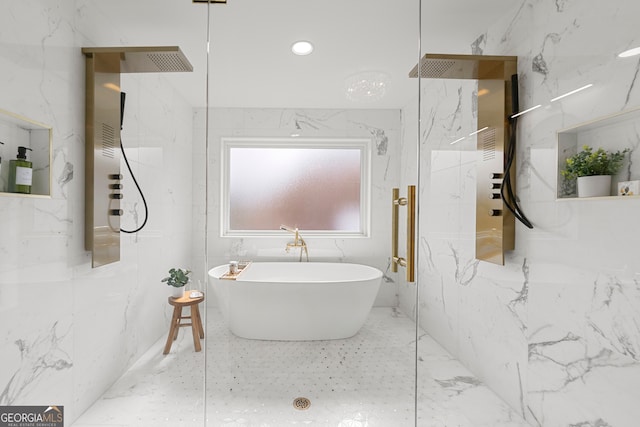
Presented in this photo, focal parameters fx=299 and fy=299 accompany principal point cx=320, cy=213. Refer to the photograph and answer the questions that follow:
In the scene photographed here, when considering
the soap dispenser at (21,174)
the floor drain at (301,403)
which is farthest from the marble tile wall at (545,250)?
the soap dispenser at (21,174)

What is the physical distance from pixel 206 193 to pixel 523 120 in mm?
1831

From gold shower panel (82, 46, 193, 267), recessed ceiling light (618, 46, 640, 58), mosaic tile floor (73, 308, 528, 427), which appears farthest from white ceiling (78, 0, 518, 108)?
mosaic tile floor (73, 308, 528, 427)

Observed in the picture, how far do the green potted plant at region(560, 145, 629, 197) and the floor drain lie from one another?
5.76ft

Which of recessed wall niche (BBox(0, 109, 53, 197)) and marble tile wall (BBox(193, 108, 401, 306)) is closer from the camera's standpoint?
recessed wall niche (BBox(0, 109, 53, 197))

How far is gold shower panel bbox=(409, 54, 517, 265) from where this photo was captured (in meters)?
1.70

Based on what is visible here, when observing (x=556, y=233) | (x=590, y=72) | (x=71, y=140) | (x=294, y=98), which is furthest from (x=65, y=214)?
(x=590, y=72)

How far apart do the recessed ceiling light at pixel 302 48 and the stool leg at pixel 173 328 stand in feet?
5.17

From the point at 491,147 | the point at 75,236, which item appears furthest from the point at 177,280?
the point at 491,147

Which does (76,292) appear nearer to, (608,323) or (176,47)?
(176,47)

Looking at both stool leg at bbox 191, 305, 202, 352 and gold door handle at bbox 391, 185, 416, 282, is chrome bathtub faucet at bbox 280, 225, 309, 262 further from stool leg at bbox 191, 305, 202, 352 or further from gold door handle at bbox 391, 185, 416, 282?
stool leg at bbox 191, 305, 202, 352

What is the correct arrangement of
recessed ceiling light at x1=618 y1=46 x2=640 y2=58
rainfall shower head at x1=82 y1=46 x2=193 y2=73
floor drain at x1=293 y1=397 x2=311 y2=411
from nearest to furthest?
1. recessed ceiling light at x1=618 y1=46 x2=640 y2=58
2. rainfall shower head at x1=82 y1=46 x2=193 y2=73
3. floor drain at x1=293 y1=397 x2=311 y2=411

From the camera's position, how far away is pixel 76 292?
5.25 ft

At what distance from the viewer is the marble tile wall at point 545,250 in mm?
1243

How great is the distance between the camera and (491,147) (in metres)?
1.75
